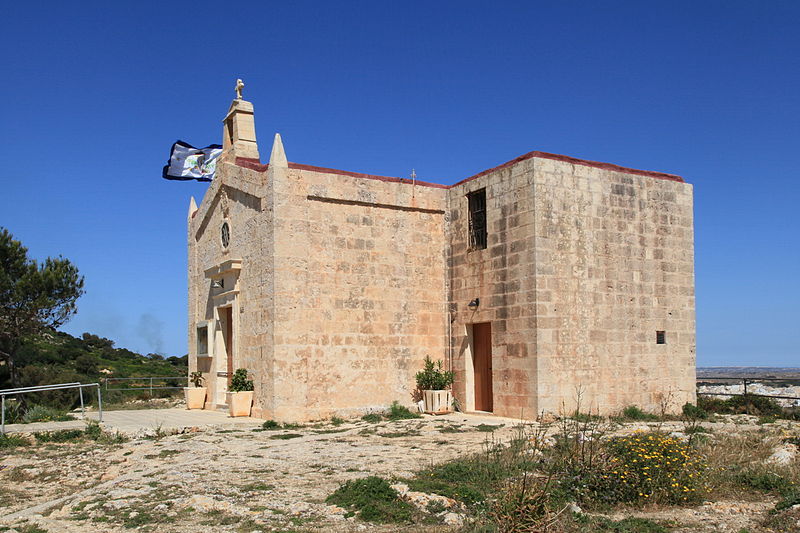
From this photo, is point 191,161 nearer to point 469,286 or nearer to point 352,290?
point 352,290

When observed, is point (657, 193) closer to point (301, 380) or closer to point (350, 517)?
point (301, 380)

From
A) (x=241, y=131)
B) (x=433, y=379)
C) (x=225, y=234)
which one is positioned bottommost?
(x=433, y=379)

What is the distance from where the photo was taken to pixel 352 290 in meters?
17.4

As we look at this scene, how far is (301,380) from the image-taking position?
1647 cm

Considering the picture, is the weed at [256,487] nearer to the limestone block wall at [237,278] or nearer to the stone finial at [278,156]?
the limestone block wall at [237,278]

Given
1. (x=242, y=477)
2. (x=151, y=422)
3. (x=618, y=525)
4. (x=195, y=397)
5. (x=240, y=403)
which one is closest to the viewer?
(x=618, y=525)

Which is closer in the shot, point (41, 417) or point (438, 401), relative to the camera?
point (41, 417)

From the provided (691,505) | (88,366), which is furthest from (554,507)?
(88,366)

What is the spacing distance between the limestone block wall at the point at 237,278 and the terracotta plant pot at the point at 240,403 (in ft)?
0.72

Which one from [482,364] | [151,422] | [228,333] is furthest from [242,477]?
[228,333]

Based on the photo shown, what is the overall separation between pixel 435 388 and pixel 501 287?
2.89 m

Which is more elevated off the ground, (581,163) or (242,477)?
(581,163)

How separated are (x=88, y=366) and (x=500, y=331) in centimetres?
2696

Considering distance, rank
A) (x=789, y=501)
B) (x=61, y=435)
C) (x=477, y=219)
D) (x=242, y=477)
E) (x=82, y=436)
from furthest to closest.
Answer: (x=477, y=219) < (x=82, y=436) < (x=61, y=435) < (x=242, y=477) < (x=789, y=501)
